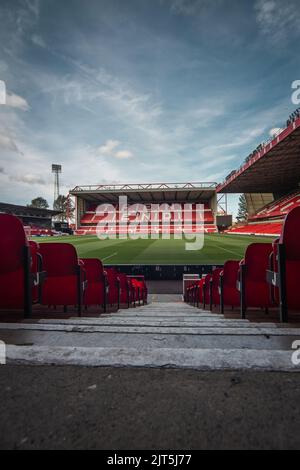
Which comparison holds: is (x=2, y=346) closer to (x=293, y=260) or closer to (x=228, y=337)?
(x=228, y=337)

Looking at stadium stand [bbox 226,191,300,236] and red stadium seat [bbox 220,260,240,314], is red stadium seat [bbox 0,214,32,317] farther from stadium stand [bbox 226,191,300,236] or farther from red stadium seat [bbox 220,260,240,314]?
stadium stand [bbox 226,191,300,236]

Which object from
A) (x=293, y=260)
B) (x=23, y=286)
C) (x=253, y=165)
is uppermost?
(x=253, y=165)

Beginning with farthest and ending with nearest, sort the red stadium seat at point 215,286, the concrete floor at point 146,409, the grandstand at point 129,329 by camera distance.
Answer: the red stadium seat at point 215,286, the grandstand at point 129,329, the concrete floor at point 146,409

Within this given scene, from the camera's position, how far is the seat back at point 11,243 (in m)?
2.05

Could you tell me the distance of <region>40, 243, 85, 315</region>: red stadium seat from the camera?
2867mm

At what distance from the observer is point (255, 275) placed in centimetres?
271

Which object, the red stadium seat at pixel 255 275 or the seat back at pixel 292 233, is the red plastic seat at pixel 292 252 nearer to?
the seat back at pixel 292 233

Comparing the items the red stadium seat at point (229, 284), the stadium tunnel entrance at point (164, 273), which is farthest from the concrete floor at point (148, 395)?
the stadium tunnel entrance at point (164, 273)

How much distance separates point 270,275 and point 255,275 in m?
0.55

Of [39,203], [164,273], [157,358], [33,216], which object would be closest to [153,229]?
[33,216]

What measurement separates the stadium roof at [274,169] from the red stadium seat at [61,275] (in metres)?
18.8

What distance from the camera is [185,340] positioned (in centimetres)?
152
